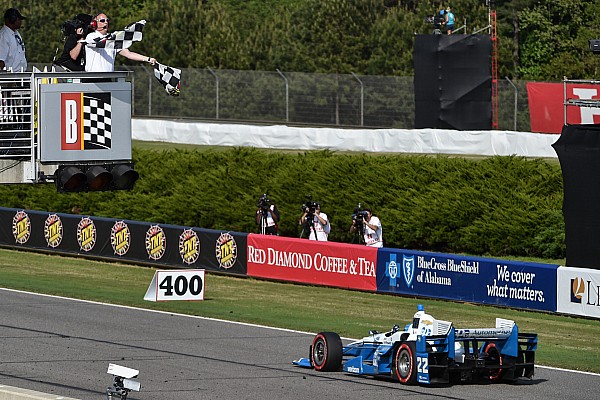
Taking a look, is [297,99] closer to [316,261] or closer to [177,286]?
[316,261]

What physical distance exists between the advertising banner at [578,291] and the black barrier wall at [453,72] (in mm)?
16186

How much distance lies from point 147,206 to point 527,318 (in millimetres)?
17984

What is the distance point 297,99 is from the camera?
49.0m

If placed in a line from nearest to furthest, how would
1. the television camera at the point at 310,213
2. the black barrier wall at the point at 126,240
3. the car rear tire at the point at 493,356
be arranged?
1. the car rear tire at the point at 493,356
2. the television camera at the point at 310,213
3. the black barrier wall at the point at 126,240

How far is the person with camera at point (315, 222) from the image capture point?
1083 inches

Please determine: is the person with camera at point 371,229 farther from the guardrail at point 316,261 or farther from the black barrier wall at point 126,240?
the black barrier wall at point 126,240

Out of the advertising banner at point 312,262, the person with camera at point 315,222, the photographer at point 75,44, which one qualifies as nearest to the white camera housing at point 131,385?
the photographer at point 75,44

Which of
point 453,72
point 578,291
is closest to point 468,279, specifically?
point 578,291

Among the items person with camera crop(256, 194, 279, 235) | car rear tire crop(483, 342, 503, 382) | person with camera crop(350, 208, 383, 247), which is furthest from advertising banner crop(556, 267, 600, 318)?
person with camera crop(256, 194, 279, 235)

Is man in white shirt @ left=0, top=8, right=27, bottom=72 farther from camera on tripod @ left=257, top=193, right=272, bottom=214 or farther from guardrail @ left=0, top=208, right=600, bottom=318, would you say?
camera on tripod @ left=257, top=193, right=272, bottom=214

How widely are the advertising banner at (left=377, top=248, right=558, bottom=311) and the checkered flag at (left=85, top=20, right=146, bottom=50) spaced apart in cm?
1063

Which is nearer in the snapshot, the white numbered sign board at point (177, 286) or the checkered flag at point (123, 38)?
the checkered flag at point (123, 38)

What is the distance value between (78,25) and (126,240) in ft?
59.8

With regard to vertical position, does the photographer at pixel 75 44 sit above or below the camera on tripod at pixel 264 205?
above
